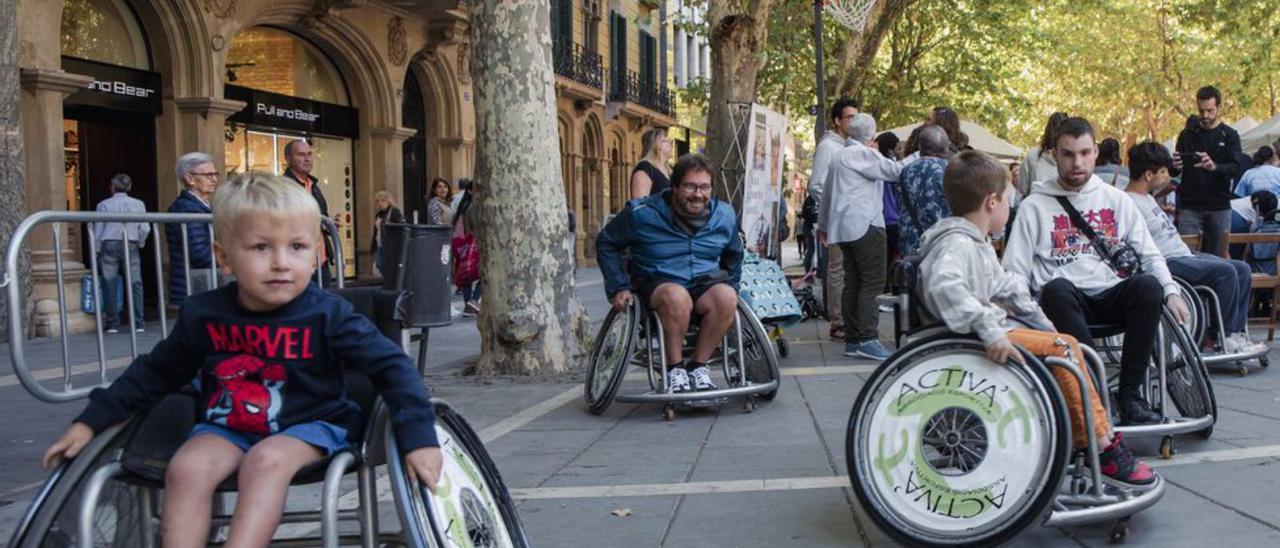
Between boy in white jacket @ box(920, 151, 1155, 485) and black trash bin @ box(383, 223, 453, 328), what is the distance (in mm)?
2234

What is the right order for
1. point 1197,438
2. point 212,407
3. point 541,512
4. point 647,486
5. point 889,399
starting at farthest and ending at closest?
point 1197,438, point 647,486, point 541,512, point 889,399, point 212,407

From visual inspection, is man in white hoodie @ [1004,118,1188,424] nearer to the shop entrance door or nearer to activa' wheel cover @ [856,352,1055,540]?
activa' wheel cover @ [856,352,1055,540]

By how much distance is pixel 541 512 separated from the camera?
4.95m

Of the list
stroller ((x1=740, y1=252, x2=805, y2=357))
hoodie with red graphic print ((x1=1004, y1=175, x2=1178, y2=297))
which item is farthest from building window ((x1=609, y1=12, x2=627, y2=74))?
hoodie with red graphic print ((x1=1004, y1=175, x2=1178, y2=297))

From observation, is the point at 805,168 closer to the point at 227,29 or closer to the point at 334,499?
the point at 227,29

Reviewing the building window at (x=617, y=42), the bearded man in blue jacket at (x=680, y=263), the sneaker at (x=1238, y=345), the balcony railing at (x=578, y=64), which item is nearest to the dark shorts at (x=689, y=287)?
the bearded man in blue jacket at (x=680, y=263)

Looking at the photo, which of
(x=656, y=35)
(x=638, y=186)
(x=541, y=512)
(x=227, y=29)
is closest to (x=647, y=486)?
(x=541, y=512)

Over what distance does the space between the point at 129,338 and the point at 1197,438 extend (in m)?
4.53

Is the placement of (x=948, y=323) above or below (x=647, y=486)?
above

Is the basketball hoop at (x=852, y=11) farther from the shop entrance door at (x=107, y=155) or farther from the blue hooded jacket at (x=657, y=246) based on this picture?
the blue hooded jacket at (x=657, y=246)

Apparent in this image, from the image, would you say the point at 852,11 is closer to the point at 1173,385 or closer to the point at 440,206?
the point at 440,206

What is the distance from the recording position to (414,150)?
80.0 ft

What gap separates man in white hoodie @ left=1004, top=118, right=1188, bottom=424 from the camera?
5.17 m

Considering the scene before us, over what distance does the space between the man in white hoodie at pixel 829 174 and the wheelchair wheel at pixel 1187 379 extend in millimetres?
4647
